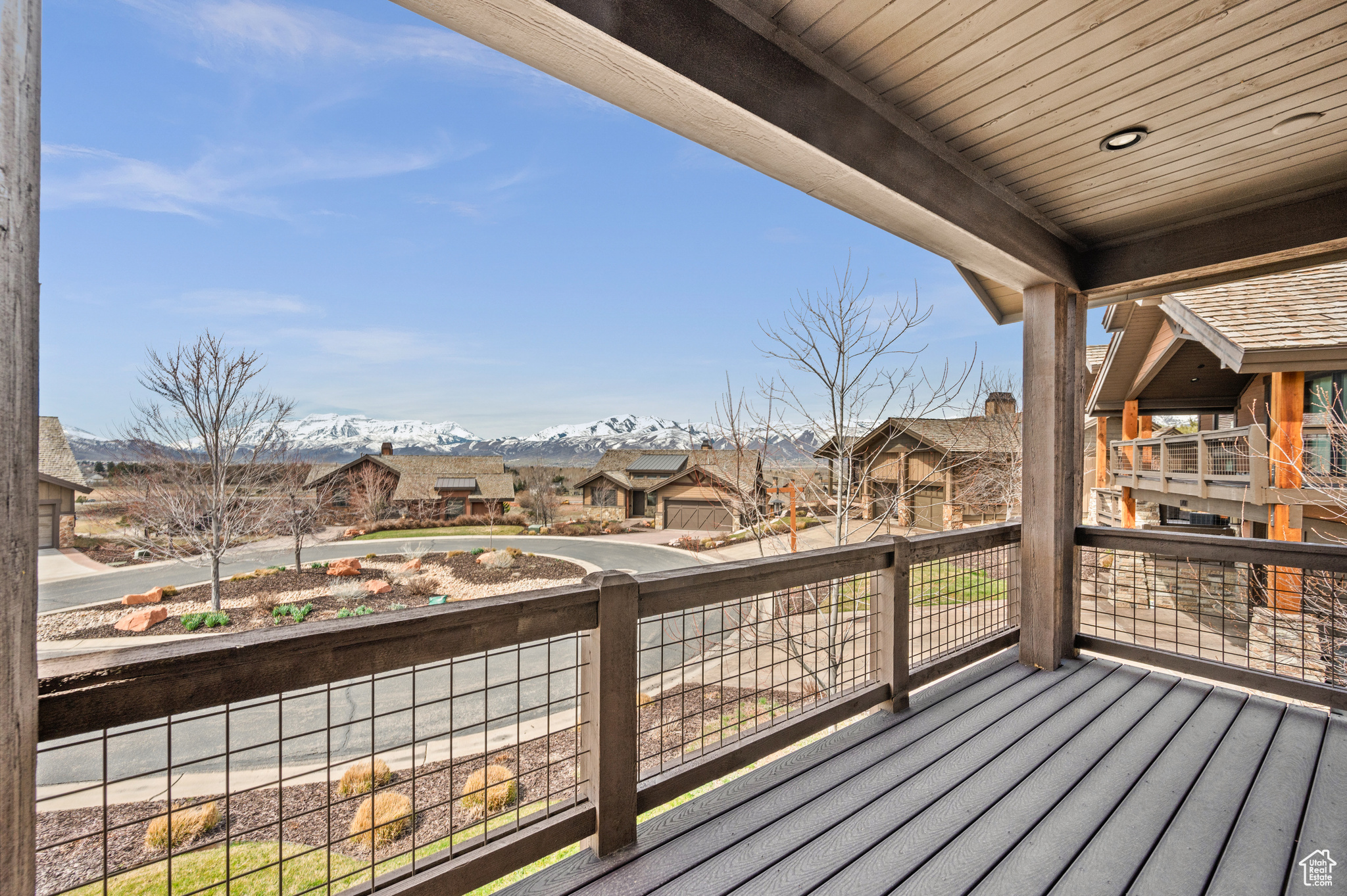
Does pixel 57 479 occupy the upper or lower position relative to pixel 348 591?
upper

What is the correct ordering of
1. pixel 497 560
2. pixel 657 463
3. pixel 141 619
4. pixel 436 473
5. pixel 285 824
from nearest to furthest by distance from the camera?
pixel 285 824 → pixel 141 619 → pixel 497 560 → pixel 436 473 → pixel 657 463

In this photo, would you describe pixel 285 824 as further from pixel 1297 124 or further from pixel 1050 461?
pixel 1297 124

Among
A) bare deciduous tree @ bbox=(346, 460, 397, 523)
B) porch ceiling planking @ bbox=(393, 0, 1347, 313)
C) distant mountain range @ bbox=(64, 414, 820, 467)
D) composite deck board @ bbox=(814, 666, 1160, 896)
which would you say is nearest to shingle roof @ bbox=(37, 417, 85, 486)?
distant mountain range @ bbox=(64, 414, 820, 467)

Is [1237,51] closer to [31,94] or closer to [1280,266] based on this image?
[1280,266]

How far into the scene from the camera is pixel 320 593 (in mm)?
15828

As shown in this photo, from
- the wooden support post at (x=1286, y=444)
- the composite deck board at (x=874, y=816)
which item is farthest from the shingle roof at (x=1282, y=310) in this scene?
the composite deck board at (x=874, y=816)

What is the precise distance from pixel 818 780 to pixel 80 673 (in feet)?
6.76

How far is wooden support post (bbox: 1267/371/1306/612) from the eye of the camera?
5.77 m

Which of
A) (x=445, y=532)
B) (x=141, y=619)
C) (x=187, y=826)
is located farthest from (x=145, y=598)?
(x=187, y=826)

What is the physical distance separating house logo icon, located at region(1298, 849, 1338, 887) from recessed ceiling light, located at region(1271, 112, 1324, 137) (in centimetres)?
238

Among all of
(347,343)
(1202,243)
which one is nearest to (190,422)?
(1202,243)

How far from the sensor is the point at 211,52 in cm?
2872

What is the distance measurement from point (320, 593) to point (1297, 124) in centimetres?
1892

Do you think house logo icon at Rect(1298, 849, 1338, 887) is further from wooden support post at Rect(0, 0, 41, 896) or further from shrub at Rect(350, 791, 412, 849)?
shrub at Rect(350, 791, 412, 849)
